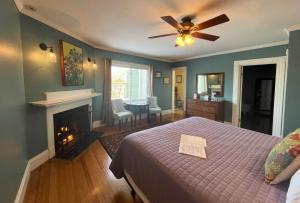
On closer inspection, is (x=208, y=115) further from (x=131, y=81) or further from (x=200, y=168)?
(x=200, y=168)

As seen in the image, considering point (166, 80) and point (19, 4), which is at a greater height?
point (19, 4)

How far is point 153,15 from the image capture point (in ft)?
7.38

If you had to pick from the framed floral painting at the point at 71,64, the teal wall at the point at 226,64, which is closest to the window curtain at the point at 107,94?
the framed floral painting at the point at 71,64

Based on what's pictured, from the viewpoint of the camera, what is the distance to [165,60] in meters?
6.27

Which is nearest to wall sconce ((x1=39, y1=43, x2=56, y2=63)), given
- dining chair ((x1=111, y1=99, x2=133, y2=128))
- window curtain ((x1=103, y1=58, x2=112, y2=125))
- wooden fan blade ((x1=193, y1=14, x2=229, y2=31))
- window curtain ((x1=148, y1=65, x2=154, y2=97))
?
window curtain ((x1=103, y1=58, x2=112, y2=125))

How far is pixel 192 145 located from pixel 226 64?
4003 mm

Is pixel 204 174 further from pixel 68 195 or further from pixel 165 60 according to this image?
pixel 165 60

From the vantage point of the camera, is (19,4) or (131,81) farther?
(131,81)

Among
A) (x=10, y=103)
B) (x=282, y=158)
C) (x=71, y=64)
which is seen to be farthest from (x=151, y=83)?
(x=282, y=158)

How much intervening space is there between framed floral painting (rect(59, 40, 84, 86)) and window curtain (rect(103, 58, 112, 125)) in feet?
3.10

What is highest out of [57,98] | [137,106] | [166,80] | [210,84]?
[166,80]

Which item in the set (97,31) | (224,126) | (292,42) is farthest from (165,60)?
(224,126)

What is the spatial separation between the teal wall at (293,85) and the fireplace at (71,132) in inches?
161

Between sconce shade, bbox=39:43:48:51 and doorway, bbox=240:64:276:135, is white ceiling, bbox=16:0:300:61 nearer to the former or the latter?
sconce shade, bbox=39:43:48:51
